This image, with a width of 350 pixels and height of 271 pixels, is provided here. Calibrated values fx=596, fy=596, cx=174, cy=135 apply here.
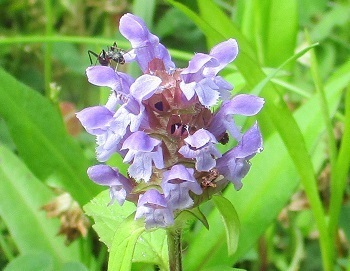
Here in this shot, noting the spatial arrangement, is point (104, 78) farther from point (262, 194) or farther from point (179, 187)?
point (262, 194)

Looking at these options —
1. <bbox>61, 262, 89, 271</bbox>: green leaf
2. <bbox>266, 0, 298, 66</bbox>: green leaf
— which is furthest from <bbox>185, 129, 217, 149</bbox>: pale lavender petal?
<bbox>266, 0, 298, 66</bbox>: green leaf

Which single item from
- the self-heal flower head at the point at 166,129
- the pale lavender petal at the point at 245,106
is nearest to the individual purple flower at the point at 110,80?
the self-heal flower head at the point at 166,129

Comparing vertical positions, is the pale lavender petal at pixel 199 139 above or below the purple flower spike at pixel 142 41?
below

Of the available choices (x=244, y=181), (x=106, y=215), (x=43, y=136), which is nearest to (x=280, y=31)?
(x=244, y=181)

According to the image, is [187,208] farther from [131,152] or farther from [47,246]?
[47,246]

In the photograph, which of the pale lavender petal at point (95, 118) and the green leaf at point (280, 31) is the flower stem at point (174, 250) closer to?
the pale lavender petal at point (95, 118)
